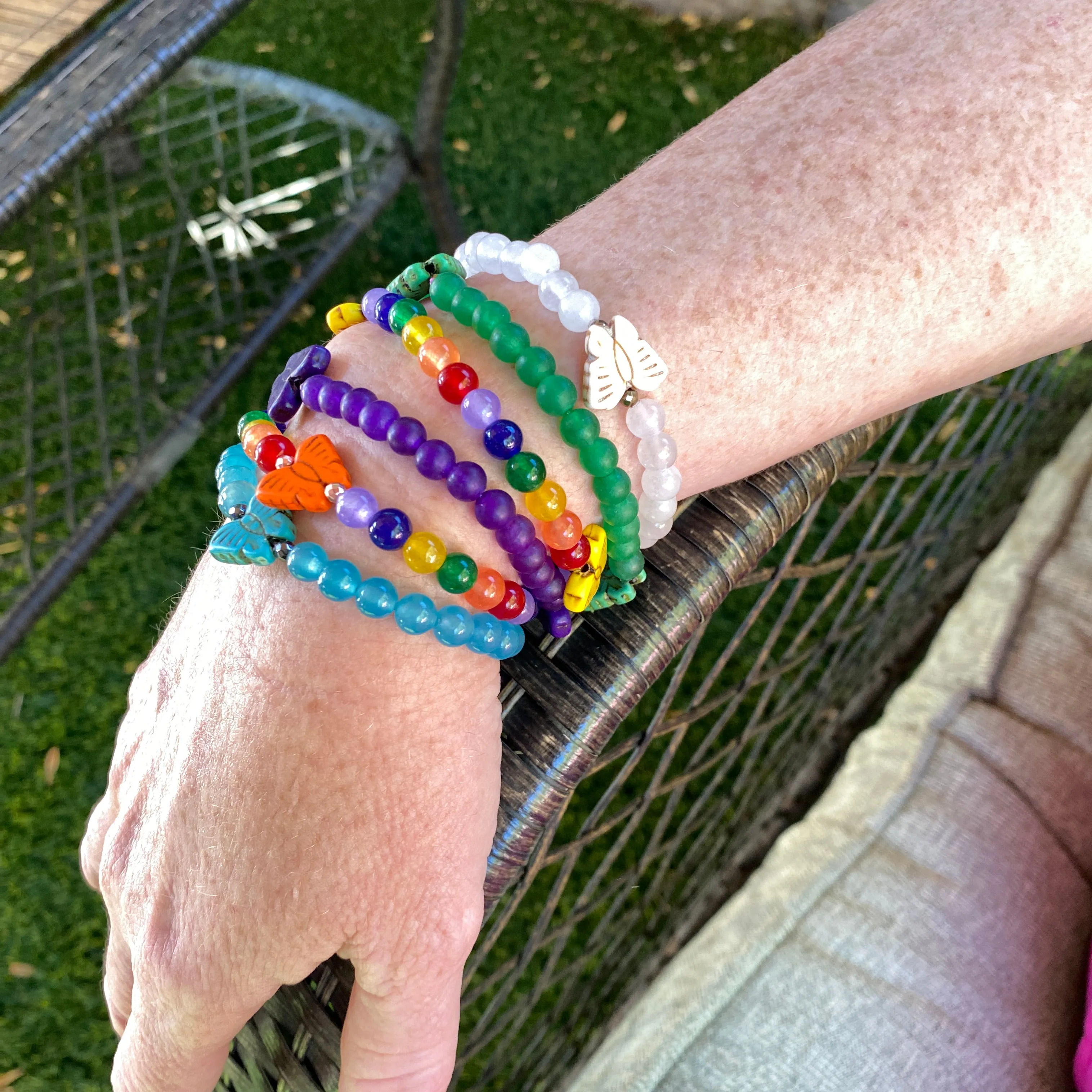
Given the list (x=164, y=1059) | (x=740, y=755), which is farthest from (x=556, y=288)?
(x=740, y=755)

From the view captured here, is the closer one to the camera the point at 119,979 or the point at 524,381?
the point at 524,381

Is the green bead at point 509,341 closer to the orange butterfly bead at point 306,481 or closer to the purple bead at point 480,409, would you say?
the purple bead at point 480,409

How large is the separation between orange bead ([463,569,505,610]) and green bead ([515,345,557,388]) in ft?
0.42

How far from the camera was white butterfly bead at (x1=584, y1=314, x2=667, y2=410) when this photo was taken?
0.53 metres

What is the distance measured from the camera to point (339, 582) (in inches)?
21.1

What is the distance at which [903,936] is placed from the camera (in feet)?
2.88

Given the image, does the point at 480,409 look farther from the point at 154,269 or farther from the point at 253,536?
the point at 154,269

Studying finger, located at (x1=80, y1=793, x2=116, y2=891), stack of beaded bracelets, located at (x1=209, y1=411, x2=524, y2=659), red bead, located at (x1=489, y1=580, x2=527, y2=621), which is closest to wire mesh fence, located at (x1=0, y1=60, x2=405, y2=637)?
finger, located at (x1=80, y1=793, x2=116, y2=891)

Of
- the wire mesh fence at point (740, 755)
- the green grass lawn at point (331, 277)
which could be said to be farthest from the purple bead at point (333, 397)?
the green grass lawn at point (331, 277)

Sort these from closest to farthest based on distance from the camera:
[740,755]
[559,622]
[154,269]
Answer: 1. [559,622]
2. [740,755]
3. [154,269]

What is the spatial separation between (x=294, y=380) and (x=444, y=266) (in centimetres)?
13

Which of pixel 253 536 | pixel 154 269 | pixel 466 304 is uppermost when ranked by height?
pixel 154 269

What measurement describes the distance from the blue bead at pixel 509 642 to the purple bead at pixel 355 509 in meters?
→ 0.12

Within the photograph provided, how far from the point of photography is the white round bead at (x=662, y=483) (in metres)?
0.59
